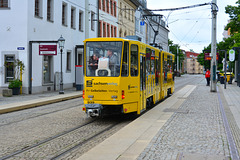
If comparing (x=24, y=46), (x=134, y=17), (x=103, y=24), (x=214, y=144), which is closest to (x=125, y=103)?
(x=214, y=144)

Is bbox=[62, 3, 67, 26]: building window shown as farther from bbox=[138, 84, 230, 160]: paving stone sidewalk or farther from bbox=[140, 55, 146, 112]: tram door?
bbox=[138, 84, 230, 160]: paving stone sidewalk

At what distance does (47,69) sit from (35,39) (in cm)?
333

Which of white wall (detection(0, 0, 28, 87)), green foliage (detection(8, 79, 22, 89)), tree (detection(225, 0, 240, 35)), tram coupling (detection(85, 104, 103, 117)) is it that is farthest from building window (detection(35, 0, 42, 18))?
tree (detection(225, 0, 240, 35))

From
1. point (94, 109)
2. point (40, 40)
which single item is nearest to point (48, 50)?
point (40, 40)

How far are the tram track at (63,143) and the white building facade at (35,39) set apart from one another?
45.5ft

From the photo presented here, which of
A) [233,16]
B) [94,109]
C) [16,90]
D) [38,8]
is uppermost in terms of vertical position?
[233,16]

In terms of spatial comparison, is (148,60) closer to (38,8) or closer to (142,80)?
(142,80)

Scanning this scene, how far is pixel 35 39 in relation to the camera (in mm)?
25906

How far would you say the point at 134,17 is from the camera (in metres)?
62.5

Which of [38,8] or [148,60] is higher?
[38,8]

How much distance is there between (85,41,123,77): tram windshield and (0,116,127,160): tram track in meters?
1.68

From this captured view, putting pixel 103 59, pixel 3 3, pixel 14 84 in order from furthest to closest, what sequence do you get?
pixel 3 3 < pixel 14 84 < pixel 103 59

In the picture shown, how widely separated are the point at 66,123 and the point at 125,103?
201 cm

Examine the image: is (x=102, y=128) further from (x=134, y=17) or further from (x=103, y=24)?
(x=134, y=17)
